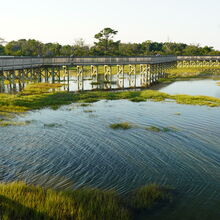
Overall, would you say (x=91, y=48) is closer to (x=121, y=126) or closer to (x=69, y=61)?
(x=69, y=61)

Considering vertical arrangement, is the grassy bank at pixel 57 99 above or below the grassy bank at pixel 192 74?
below

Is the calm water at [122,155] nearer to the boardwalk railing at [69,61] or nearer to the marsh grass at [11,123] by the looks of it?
the marsh grass at [11,123]

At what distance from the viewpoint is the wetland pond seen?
10.8 m

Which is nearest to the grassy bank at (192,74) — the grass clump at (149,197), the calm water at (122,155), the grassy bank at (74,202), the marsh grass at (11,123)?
the calm water at (122,155)

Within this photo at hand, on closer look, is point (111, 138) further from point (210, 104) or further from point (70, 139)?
point (210, 104)

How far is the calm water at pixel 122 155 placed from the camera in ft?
35.8

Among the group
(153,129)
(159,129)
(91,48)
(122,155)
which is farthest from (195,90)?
(91,48)

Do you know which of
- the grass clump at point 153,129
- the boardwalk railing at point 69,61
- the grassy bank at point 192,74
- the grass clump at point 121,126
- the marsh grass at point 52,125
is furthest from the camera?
the grassy bank at point 192,74

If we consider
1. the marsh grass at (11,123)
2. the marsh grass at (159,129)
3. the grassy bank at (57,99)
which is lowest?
the marsh grass at (159,129)

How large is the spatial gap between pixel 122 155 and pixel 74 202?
542cm

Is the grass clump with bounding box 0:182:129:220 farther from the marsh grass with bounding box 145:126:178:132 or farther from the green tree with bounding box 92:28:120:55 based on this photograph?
the green tree with bounding box 92:28:120:55

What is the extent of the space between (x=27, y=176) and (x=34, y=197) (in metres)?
2.41

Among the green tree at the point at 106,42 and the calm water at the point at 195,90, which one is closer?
the calm water at the point at 195,90

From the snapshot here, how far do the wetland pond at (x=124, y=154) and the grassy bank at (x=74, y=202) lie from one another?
1.86 feet
